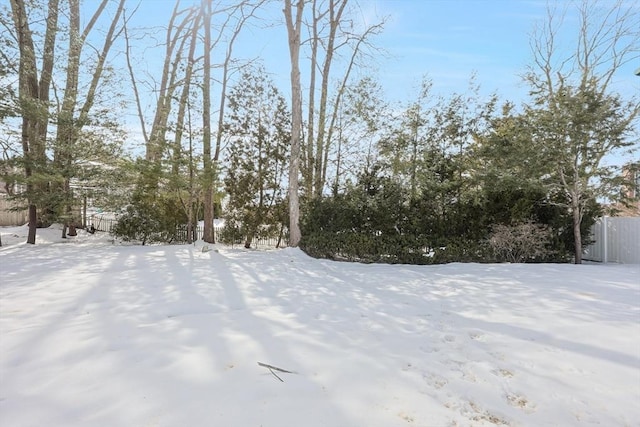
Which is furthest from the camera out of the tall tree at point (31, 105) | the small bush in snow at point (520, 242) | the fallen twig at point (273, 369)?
the tall tree at point (31, 105)

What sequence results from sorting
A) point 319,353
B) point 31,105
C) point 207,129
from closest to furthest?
point 319,353
point 31,105
point 207,129

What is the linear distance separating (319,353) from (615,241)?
8.61 metres

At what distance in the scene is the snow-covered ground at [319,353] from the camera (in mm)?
1781

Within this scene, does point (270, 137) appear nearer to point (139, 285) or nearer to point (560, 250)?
point (139, 285)

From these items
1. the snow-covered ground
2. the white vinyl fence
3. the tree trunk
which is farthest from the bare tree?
the white vinyl fence

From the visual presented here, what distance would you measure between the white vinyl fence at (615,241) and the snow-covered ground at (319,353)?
402cm

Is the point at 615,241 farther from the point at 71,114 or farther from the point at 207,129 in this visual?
the point at 71,114

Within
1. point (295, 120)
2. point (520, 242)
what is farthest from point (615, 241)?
point (295, 120)

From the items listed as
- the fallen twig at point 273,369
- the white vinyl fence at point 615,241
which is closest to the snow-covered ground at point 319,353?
the fallen twig at point 273,369

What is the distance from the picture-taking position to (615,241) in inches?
308

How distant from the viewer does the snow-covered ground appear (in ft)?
5.84

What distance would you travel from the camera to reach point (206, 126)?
435 inches

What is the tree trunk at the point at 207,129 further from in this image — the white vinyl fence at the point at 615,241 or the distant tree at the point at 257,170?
the white vinyl fence at the point at 615,241

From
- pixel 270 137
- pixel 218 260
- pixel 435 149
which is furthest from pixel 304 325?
pixel 270 137
